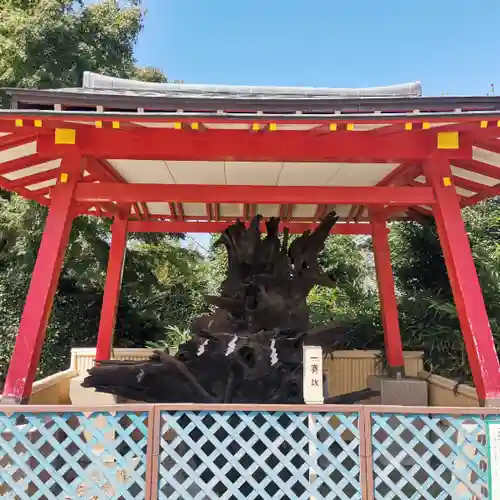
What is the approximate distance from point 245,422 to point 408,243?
878 cm

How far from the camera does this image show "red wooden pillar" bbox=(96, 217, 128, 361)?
802 cm

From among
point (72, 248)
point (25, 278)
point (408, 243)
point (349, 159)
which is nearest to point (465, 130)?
point (349, 159)

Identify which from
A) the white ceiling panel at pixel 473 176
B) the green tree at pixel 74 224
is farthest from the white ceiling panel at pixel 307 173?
the green tree at pixel 74 224

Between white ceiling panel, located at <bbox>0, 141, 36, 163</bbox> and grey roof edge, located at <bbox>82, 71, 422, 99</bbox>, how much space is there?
2.92 ft

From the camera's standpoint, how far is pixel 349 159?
507 cm

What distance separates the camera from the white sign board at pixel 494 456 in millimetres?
3363

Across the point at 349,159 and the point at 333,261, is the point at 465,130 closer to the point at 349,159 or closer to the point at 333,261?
the point at 349,159

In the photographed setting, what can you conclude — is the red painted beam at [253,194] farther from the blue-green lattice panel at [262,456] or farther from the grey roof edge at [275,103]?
the blue-green lattice panel at [262,456]

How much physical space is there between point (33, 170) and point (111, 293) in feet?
7.79

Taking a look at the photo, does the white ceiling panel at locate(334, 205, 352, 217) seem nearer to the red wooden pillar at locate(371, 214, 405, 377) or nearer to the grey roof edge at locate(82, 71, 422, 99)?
the red wooden pillar at locate(371, 214, 405, 377)

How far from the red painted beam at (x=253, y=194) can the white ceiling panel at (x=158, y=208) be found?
124 inches

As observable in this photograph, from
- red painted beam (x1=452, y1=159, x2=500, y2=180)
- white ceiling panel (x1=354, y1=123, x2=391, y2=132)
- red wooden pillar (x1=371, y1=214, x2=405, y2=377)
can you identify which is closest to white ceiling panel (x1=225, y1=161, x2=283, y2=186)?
white ceiling panel (x1=354, y1=123, x2=391, y2=132)

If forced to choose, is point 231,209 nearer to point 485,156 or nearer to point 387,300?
point 387,300

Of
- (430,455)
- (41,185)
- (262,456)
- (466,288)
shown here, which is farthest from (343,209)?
(262,456)
